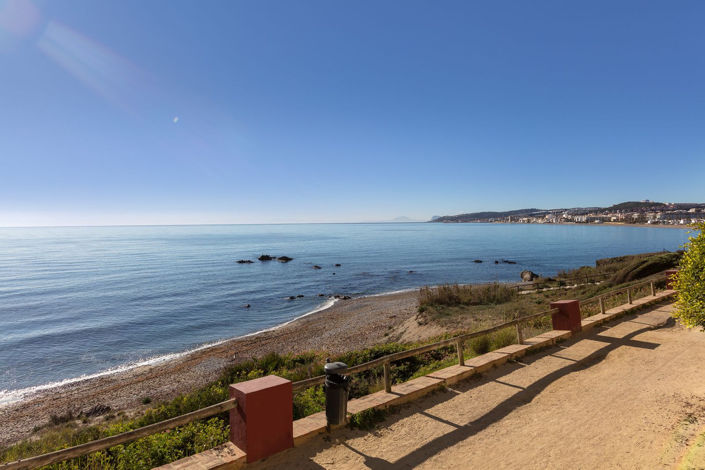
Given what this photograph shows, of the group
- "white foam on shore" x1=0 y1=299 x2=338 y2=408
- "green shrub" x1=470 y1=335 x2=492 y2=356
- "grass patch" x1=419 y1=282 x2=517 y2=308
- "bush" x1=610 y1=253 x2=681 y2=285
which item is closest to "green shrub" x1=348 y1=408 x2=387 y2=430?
"green shrub" x1=470 y1=335 x2=492 y2=356

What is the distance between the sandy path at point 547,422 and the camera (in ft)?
16.2

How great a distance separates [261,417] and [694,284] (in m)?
7.32

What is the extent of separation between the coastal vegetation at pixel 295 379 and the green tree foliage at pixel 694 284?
7.8 inches

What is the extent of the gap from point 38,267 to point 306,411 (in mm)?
74080

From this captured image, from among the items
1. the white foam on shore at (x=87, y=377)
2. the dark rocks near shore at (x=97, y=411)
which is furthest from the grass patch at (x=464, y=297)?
the dark rocks near shore at (x=97, y=411)

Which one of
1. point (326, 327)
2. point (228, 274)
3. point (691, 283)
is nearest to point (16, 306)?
point (228, 274)

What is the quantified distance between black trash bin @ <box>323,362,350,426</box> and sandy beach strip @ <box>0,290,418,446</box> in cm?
1057

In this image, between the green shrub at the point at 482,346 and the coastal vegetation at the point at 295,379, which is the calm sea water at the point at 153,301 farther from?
the green shrub at the point at 482,346

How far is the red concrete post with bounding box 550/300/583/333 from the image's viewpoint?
10.7m

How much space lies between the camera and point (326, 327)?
24484mm

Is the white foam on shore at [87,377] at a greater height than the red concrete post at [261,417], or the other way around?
the red concrete post at [261,417]

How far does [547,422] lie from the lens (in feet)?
19.4

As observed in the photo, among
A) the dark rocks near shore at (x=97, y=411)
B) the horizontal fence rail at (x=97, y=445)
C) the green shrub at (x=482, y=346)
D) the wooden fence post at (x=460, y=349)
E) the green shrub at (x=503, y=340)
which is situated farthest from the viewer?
the dark rocks near shore at (x=97, y=411)

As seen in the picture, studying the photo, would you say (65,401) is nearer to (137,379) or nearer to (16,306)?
(137,379)
